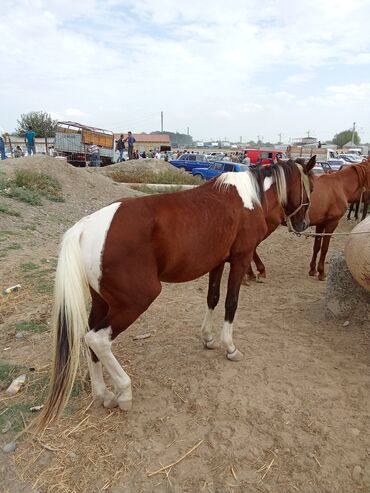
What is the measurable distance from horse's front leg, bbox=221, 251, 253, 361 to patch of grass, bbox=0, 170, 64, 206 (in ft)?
25.3

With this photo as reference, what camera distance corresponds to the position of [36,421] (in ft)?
8.68

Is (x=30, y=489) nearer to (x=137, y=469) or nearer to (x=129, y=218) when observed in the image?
(x=137, y=469)

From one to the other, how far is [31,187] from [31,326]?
777cm

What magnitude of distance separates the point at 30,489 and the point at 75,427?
0.49 meters

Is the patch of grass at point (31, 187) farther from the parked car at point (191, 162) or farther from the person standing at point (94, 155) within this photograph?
the parked car at point (191, 162)

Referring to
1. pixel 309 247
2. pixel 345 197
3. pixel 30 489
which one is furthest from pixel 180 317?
pixel 309 247

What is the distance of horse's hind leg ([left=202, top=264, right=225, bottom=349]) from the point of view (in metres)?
3.62

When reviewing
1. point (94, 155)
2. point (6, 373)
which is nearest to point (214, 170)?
point (94, 155)

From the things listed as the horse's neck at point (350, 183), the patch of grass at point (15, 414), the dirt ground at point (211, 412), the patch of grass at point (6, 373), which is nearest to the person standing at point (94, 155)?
the horse's neck at point (350, 183)

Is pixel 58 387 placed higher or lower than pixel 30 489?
higher

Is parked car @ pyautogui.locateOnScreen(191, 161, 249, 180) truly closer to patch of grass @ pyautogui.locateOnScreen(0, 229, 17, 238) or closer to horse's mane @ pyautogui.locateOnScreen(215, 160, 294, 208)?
patch of grass @ pyautogui.locateOnScreen(0, 229, 17, 238)

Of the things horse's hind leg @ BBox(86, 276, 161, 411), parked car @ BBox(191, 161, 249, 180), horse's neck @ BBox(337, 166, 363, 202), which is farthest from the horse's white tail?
parked car @ BBox(191, 161, 249, 180)

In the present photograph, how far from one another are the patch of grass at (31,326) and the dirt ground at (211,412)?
0.34ft

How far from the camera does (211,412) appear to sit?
9.20ft
